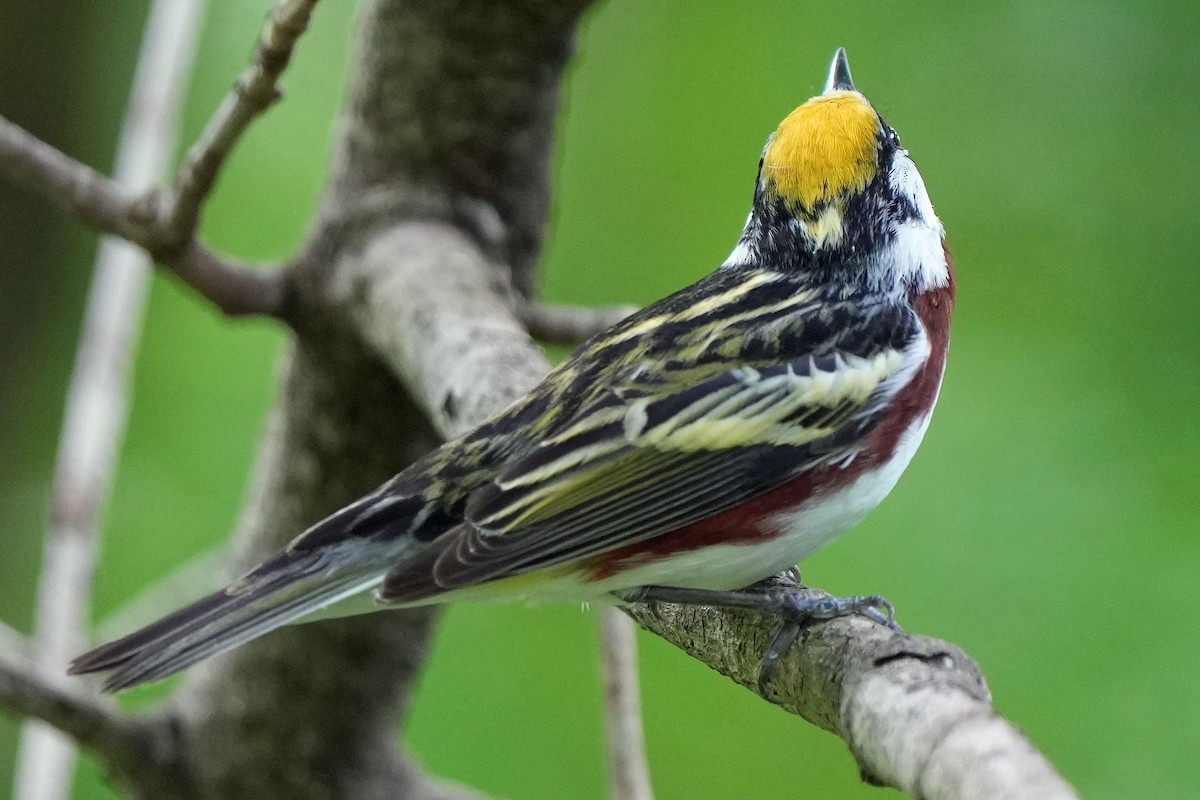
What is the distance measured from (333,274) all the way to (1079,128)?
1899 mm

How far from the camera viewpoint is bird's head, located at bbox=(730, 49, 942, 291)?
2373 mm

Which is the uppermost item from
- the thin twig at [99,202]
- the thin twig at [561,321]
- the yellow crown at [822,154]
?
the thin twig at [99,202]

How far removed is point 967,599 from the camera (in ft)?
11.0

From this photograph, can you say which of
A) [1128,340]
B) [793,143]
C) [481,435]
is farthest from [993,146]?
[481,435]

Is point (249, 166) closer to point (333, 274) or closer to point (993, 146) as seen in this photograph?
point (333, 274)

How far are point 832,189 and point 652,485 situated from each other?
654mm

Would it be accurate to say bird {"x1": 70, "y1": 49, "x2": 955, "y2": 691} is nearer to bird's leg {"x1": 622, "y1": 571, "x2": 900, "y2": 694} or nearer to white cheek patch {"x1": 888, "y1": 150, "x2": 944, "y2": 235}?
bird's leg {"x1": 622, "y1": 571, "x2": 900, "y2": 694}

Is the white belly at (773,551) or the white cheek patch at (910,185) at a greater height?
the white cheek patch at (910,185)

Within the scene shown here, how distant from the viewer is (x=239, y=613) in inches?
80.1

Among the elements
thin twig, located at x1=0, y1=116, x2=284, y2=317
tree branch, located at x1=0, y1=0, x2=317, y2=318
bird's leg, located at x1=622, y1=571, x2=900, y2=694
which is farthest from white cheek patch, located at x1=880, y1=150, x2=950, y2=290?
thin twig, located at x1=0, y1=116, x2=284, y2=317

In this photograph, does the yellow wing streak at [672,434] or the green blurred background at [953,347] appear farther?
the green blurred background at [953,347]

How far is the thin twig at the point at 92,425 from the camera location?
302 centimetres

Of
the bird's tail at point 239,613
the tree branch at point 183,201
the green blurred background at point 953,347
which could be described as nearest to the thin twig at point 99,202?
the tree branch at point 183,201

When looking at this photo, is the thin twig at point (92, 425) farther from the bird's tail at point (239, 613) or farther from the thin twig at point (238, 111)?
the bird's tail at point (239, 613)
